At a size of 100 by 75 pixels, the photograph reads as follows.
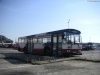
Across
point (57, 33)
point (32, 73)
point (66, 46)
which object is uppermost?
point (57, 33)

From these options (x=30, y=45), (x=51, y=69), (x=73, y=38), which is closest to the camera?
(x=51, y=69)

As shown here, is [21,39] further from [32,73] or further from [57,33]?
[32,73]

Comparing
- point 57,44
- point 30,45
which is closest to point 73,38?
point 57,44

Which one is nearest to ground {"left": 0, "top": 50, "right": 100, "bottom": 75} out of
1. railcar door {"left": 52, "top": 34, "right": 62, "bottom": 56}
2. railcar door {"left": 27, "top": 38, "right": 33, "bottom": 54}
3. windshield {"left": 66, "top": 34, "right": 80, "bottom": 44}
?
windshield {"left": 66, "top": 34, "right": 80, "bottom": 44}

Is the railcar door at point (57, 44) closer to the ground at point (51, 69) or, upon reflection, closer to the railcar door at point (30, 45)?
the railcar door at point (30, 45)

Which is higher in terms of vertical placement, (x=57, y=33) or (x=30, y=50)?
(x=57, y=33)

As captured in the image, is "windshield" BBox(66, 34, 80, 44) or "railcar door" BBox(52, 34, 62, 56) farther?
"railcar door" BBox(52, 34, 62, 56)

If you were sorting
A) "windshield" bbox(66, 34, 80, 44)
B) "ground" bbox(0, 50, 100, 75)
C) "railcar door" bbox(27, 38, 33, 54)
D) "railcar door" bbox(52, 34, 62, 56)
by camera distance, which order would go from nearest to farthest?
1. "ground" bbox(0, 50, 100, 75)
2. "windshield" bbox(66, 34, 80, 44)
3. "railcar door" bbox(52, 34, 62, 56)
4. "railcar door" bbox(27, 38, 33, 54)

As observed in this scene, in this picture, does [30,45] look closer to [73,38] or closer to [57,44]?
[57,44]

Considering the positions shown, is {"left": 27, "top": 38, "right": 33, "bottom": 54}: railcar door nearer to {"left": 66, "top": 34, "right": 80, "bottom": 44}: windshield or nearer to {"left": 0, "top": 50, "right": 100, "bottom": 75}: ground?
{"left": 66, "top": 34, "right": 80, "bottom": 44}: windshield

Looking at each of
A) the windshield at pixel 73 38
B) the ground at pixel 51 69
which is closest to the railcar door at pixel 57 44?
the windshield at pixel 73 38

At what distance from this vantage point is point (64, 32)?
2409cm

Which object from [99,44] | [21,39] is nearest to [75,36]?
[21,39]

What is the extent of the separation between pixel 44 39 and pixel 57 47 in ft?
11.5
